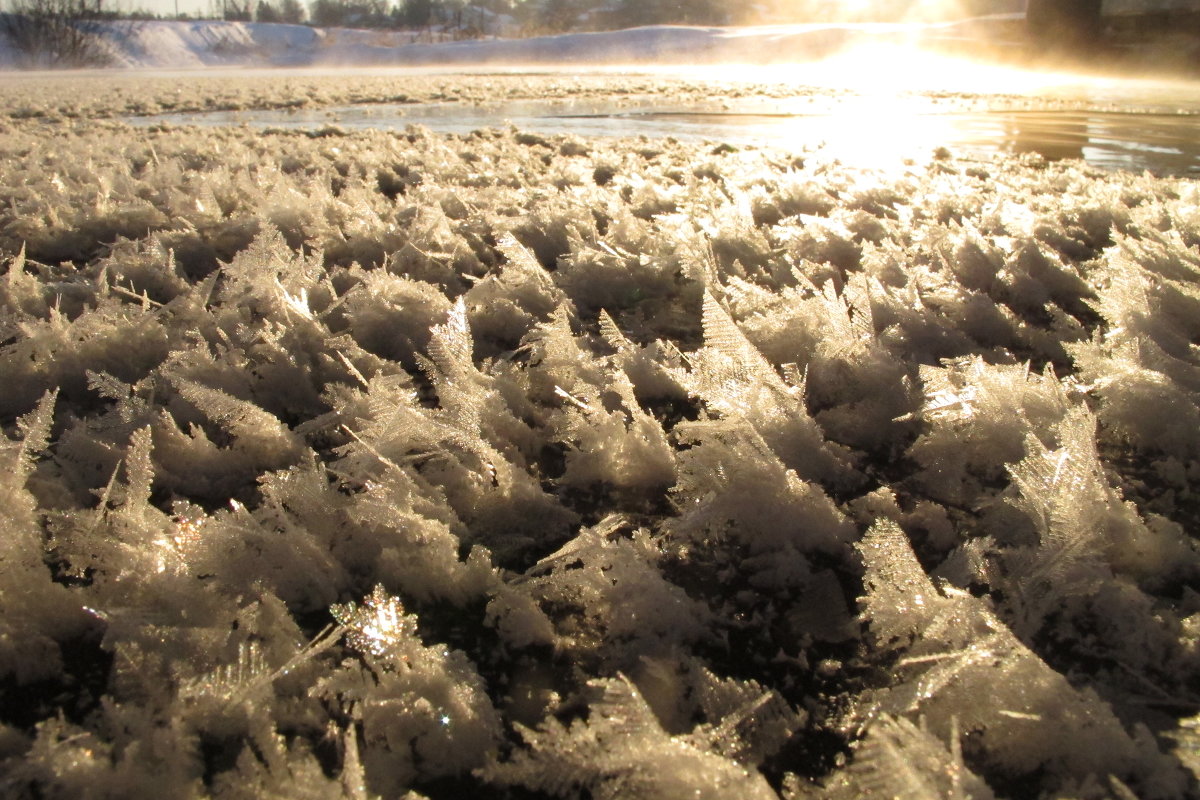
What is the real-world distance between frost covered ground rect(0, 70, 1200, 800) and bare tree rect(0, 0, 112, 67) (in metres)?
43.7

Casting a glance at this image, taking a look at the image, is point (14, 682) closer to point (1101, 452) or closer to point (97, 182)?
point (1101, 452)

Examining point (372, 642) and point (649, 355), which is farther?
point (649, 355)

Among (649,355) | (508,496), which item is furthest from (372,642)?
(649,355)

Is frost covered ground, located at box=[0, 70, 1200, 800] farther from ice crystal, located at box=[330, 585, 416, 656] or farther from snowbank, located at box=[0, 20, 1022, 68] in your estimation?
snowbank, located at box=[0, 20, 1022, 68]

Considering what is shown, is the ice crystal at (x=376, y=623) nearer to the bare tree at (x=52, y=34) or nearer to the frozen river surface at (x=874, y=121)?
the frozen river surface at (x=874, y=121)

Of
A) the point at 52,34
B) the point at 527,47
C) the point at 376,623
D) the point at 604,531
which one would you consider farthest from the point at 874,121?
the point at 52,34

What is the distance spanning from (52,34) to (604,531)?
4645 centimetres

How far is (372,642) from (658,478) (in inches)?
27.8

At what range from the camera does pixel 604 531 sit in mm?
1249

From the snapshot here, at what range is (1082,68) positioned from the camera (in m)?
20.8

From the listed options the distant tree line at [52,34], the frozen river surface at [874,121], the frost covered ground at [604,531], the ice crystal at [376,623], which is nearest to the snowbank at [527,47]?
the distant tree line at [52,34]

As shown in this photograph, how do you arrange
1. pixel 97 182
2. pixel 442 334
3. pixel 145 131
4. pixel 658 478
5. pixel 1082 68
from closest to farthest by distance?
1. pixel 658 478
2. pixel 442 334
3. pixel 97 182
4. pixel 145 131
5. pixel 1082 68

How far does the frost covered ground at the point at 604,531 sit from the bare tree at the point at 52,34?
43692 millimetres

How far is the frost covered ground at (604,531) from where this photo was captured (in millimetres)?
926
